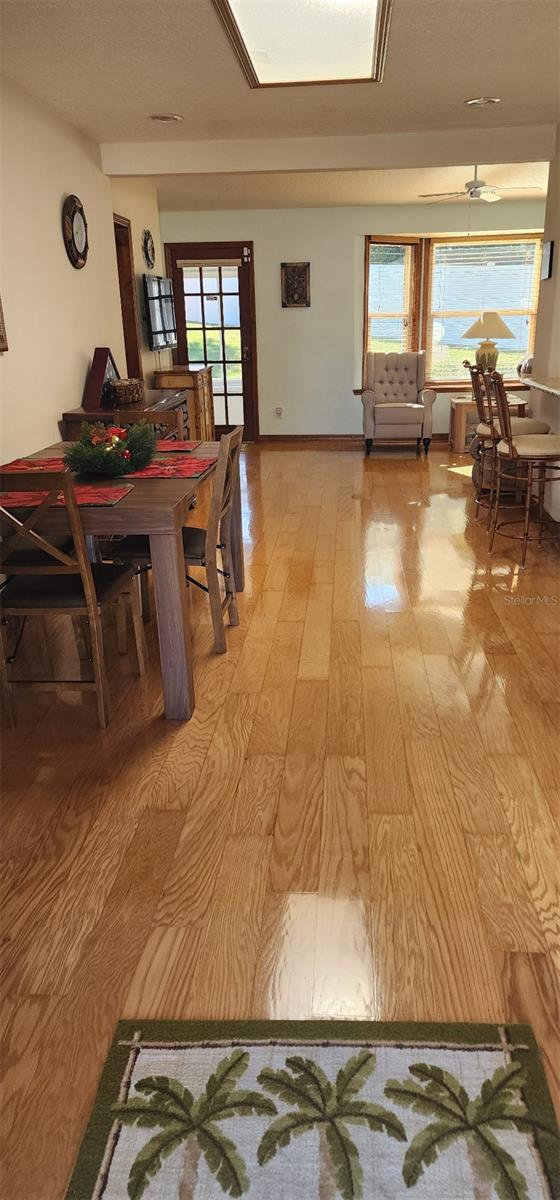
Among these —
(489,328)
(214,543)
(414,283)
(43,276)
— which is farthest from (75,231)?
(414,283)

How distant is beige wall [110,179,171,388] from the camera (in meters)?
5.93

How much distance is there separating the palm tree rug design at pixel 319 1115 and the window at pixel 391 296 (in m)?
7.98

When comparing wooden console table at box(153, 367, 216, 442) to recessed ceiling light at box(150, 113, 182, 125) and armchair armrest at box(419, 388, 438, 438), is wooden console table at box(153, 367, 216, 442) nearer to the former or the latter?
armchair armrest at box(419, 388, 438, 438)

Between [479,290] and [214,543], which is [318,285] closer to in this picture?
[479,290]

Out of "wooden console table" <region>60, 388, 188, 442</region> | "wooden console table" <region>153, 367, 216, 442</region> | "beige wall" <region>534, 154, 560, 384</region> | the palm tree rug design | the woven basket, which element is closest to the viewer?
the palm tree rug design

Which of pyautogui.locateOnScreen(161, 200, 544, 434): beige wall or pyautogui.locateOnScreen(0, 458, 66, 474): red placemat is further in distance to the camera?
pyautogui.locateOnScreen(161, 200, 544, 434): beige wall

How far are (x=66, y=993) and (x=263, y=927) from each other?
44cm

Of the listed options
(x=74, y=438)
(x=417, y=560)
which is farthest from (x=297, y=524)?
(x=74, y=438)

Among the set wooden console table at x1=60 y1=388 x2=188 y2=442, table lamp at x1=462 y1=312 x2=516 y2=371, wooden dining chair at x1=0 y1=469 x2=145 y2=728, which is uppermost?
table lamp at x1=462 y1=312 x2=516 y2=371

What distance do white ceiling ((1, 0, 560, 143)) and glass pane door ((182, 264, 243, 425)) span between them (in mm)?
3815

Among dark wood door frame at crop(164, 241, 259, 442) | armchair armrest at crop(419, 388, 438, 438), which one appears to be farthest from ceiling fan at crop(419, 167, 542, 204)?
dark wood door frame at crop(164, 241, 259, 442)

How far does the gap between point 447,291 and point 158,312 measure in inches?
141

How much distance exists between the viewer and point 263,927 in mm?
1825

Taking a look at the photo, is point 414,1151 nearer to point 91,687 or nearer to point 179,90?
point 91,687
